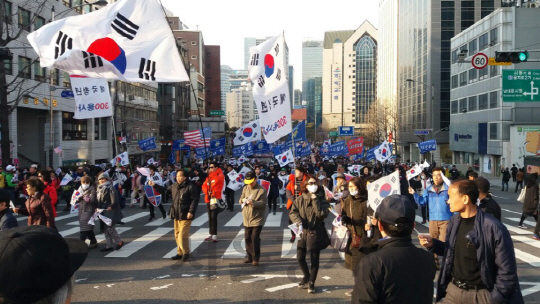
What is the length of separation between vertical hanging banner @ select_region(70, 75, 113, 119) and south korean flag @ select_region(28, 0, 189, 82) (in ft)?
29.4

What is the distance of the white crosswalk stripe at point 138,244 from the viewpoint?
31.5 feet

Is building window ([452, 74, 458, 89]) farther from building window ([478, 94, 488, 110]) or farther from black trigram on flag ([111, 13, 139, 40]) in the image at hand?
black trigram on flag ([111, 13, 139, 40])

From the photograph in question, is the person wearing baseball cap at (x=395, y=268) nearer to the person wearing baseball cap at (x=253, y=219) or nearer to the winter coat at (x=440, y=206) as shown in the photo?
the person wearing baseball cap at (x=253, y=219)

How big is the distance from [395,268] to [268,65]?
9206 millimetres

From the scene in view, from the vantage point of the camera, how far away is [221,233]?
12398mm

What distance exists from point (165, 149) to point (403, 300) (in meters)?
58.8

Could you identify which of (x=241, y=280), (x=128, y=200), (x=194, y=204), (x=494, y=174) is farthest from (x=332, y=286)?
(x=494, y=174)

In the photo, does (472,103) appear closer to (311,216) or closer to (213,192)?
(213,192)

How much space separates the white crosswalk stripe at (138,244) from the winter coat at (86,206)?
0.82 metres

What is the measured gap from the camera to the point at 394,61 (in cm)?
8412

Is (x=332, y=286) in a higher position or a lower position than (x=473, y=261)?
lower

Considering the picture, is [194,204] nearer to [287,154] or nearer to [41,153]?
[287,154]

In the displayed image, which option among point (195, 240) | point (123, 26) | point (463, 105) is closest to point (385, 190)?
point (123, 26)

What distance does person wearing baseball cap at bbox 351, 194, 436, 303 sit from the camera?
2.87 meters
